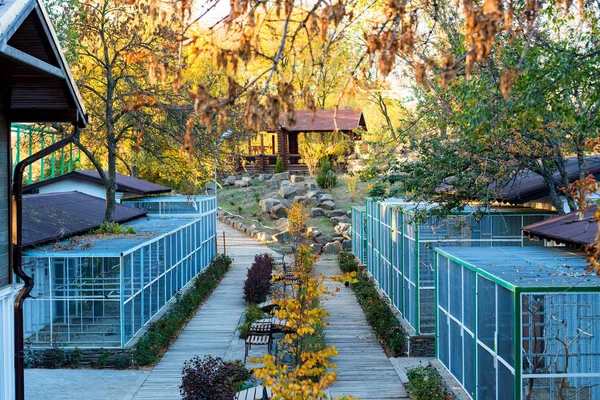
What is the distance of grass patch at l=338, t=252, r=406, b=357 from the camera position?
49.2 ft

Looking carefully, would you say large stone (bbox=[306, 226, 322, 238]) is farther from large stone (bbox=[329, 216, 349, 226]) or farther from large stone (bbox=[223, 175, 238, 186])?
large stone (bbox=[223, 175, 238, 186])

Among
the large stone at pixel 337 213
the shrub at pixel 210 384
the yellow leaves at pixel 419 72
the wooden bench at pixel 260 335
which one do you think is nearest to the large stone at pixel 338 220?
the large stone at pixel 337 213

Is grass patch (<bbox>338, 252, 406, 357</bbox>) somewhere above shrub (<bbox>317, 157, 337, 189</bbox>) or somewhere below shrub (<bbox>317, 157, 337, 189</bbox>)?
below

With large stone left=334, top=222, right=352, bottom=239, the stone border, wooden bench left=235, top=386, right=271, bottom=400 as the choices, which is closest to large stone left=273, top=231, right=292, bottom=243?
the stone border

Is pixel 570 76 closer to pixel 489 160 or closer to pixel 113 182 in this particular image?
pixel 489 160

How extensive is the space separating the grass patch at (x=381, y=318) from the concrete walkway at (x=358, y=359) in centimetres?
20

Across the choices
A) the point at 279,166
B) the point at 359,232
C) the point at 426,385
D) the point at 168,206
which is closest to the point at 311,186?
the point at 279,166

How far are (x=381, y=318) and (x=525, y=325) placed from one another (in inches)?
360

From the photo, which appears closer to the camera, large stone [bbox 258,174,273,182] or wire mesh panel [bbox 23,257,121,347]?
wire mesh panel [bbox 23,257,121,347]

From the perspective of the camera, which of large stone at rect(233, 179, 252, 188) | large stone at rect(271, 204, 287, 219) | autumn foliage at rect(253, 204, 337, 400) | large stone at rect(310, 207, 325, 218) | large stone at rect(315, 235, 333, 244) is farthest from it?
large stone at rect(233, 179, 252, 188)

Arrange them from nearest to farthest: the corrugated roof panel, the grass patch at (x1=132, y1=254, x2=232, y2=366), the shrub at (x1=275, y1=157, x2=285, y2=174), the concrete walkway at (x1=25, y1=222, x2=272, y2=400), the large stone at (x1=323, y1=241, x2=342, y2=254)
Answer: the corrugated roof panel < the concrete walkway at (x1=25, y1=222, x2=272, y2=400) < the grass patch at (x1=132, y1=254, x2=232, y2=366) < the large stone at (x1=323, y1=241, x2=342, y2=254) < the shrub at (x1=275, y1=157, x2=285, y2=174)

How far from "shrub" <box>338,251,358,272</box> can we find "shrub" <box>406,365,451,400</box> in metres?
14.6

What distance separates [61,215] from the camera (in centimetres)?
1711

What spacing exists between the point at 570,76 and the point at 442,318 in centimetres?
445
